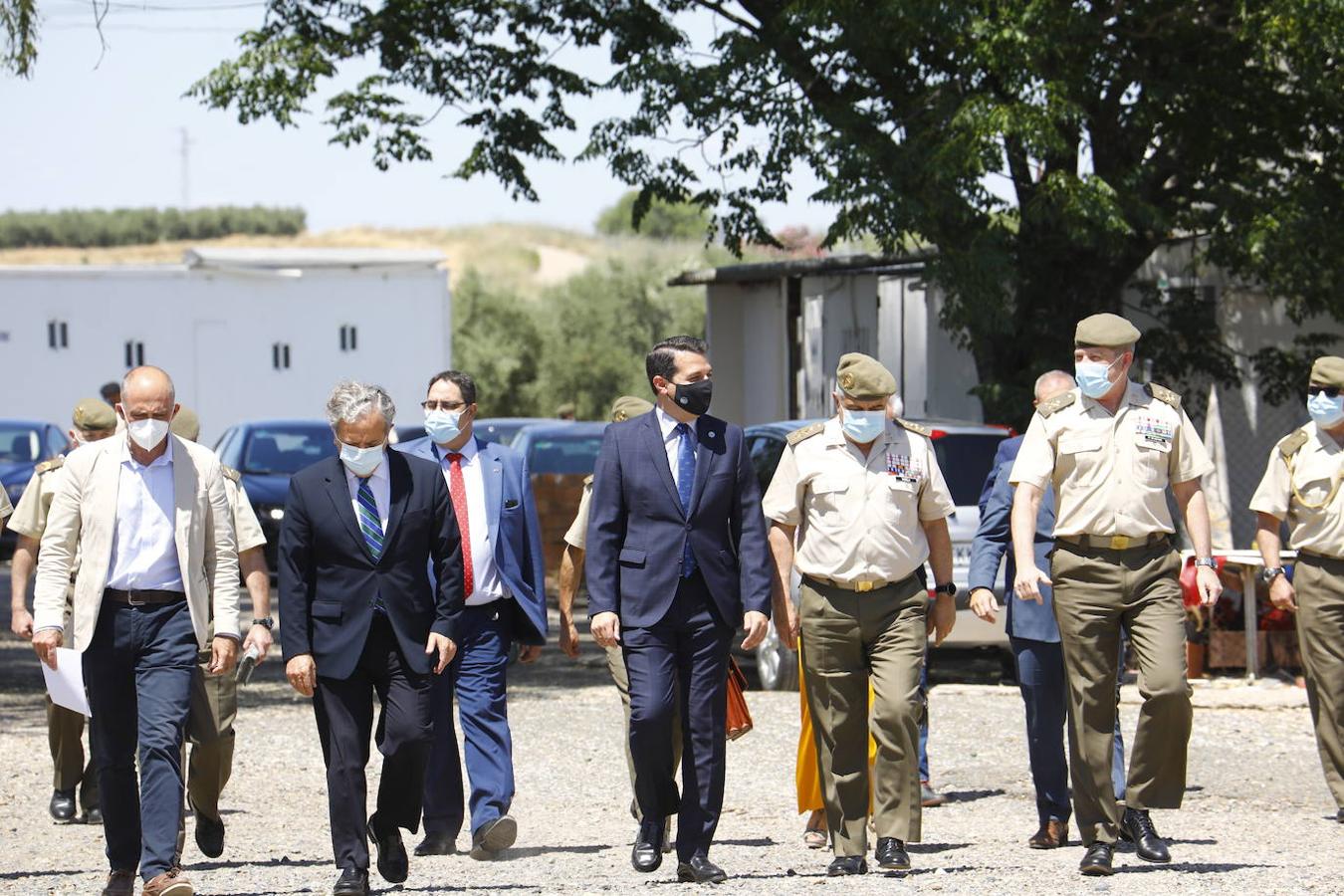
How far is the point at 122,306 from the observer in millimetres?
63250

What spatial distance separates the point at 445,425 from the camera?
8.28 meters

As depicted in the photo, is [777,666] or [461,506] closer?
[461,506]

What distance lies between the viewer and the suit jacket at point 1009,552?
7.98 meters

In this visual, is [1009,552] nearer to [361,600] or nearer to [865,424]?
[865,424]

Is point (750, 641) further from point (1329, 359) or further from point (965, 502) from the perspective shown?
point (965, 502)

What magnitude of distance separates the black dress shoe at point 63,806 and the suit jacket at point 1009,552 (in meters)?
4.09

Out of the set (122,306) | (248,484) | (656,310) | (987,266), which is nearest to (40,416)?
(122,306)

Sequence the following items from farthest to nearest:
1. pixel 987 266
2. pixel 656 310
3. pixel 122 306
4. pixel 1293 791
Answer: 1. pixel 656 310
2. pixel 122 306
3. pixel 987 266
4. pixel 1293 791

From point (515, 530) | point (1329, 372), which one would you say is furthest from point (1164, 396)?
point (515, 530)

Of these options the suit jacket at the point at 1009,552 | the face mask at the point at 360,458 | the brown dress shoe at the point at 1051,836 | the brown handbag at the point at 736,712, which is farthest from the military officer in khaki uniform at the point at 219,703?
the brown dress shoe at the point at 1051,836

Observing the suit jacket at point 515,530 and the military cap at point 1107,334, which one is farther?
the suit jacket at point 515,530

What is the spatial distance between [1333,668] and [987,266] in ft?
22.6

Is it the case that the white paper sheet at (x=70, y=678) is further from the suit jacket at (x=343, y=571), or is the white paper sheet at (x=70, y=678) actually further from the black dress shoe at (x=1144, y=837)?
the black dress shoe at (x=1144, y=837)

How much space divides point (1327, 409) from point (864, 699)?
8.83 ft
